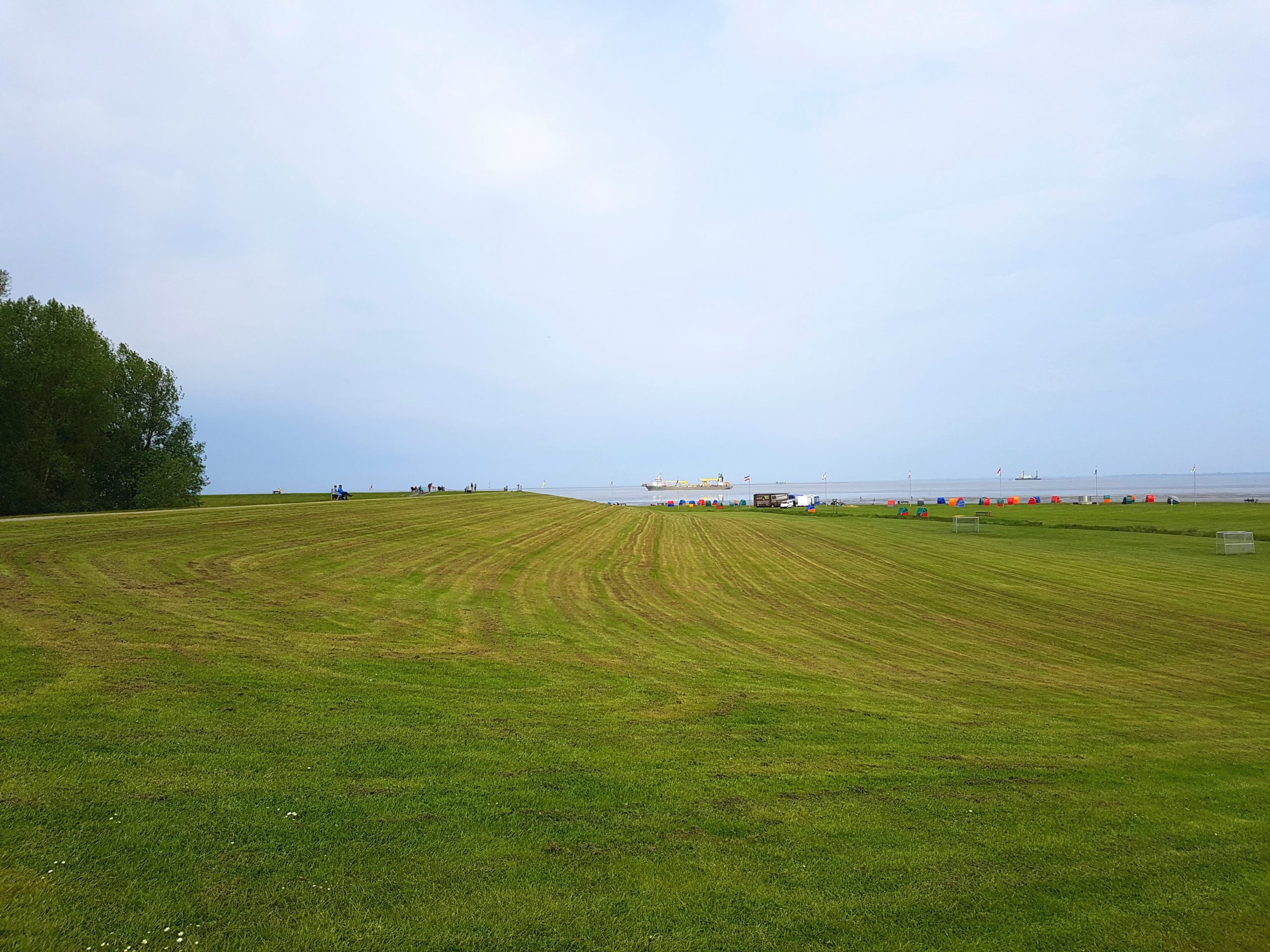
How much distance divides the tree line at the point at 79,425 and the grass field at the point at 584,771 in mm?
27133

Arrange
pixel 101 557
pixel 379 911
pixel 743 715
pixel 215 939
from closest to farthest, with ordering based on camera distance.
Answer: pixel 215 939
pixel 379 911
pixel 743 715
pixel 101 557

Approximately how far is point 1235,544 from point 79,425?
6478cm

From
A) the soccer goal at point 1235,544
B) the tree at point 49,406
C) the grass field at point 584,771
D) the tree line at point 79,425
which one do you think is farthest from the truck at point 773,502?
the grass field at point 584,771

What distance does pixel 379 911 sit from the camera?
4531mm

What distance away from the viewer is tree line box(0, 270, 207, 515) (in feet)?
124

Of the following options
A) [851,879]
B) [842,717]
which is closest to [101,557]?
[842,717]

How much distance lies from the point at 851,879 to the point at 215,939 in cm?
436

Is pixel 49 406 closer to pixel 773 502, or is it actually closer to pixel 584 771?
pixel 584 771

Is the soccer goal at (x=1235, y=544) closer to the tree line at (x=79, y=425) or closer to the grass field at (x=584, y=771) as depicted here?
the grass field at (x=584, y=771)

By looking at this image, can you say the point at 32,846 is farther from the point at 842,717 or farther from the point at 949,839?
the point at 842,717

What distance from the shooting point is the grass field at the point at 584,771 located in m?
4.65

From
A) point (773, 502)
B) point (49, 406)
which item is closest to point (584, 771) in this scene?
point (49, 406)

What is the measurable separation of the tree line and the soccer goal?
58.6 metres

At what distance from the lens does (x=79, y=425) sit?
41469 mm
